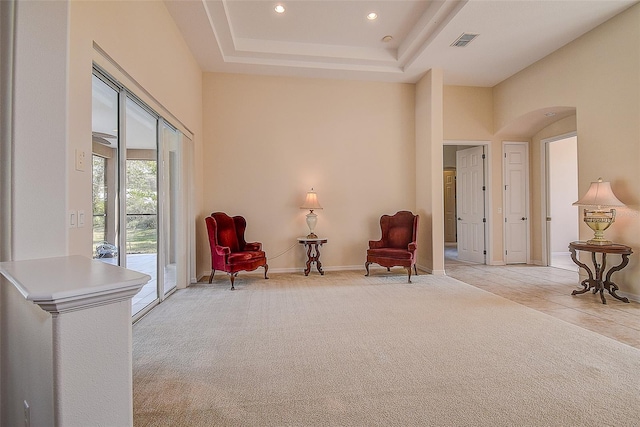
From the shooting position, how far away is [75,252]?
2.02 metres

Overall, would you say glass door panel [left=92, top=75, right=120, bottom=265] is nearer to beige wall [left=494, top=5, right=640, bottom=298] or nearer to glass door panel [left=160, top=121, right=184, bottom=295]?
glass door panel [left=160, top=121, right=184, bottom=295]

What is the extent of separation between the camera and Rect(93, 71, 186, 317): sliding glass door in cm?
271

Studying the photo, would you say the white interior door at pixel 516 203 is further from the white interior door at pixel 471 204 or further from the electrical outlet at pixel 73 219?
the electrical outlet at pixel 73 219

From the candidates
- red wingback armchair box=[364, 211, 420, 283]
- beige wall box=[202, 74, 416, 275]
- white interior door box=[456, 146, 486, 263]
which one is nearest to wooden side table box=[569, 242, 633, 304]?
red wingback armchair box=[364, 211, 420, 283]

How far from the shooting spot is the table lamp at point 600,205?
151 inches

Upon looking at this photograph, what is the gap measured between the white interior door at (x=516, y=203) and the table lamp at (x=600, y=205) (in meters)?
2.24

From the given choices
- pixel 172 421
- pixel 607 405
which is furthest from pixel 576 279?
pixel 172 421

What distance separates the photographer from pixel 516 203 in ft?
21.0

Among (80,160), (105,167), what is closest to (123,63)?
(105,167)

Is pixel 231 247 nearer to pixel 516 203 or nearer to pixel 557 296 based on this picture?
pixel 557 296

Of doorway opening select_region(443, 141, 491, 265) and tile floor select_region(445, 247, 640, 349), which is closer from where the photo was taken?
tile floor select_region(445, 247, 640, 349)

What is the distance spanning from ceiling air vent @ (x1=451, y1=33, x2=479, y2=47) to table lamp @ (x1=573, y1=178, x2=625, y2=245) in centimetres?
246

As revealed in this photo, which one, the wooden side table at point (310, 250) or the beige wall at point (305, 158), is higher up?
the beige wall at point (305, 158)

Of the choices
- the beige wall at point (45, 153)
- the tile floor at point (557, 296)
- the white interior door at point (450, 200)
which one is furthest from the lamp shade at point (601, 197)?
the white interior door at point (450, 200)
